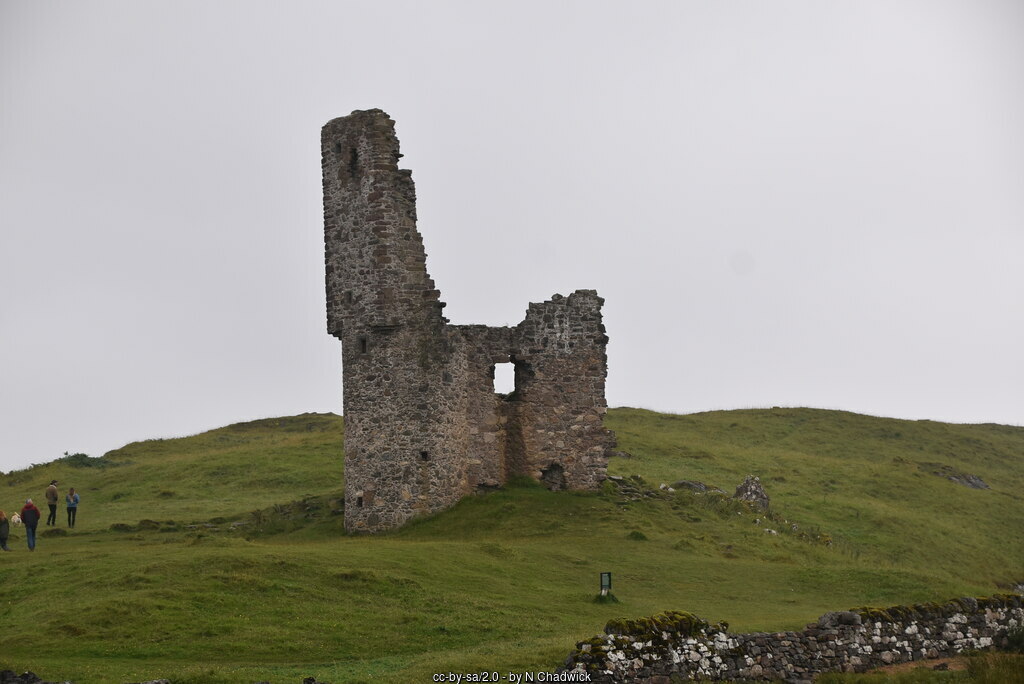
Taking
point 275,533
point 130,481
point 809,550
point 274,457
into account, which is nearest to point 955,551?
point 809,550

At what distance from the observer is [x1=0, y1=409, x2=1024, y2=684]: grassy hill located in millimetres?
20047

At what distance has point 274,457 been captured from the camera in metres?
49.2

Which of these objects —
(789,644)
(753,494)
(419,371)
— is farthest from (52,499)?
(789,644)

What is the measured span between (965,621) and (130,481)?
113 feet

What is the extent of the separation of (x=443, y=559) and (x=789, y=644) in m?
9.98

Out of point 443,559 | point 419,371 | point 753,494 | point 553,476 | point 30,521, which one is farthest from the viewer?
point 753,494

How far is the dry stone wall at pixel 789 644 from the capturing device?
1745cm

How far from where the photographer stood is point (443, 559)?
27125 mm

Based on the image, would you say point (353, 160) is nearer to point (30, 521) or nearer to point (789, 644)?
point (30, 521)

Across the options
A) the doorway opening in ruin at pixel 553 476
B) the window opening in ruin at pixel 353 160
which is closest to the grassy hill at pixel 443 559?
the doorway opening in ruin at pixel 553 476

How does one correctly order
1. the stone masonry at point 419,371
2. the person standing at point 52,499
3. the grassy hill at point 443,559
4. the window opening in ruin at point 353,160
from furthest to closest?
1. the person standing at point 52,499
2. the window opening in ruin at point 353,160
3. the stone masonry at point 419,371
4. the grassy hill at point 443,559

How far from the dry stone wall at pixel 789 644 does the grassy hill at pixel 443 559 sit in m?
1.25

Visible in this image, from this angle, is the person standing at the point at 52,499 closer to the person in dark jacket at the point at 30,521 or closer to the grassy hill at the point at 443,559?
the grassy hill at the point at 443,559

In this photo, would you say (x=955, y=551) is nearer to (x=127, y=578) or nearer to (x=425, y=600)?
(x=425, y=600)
